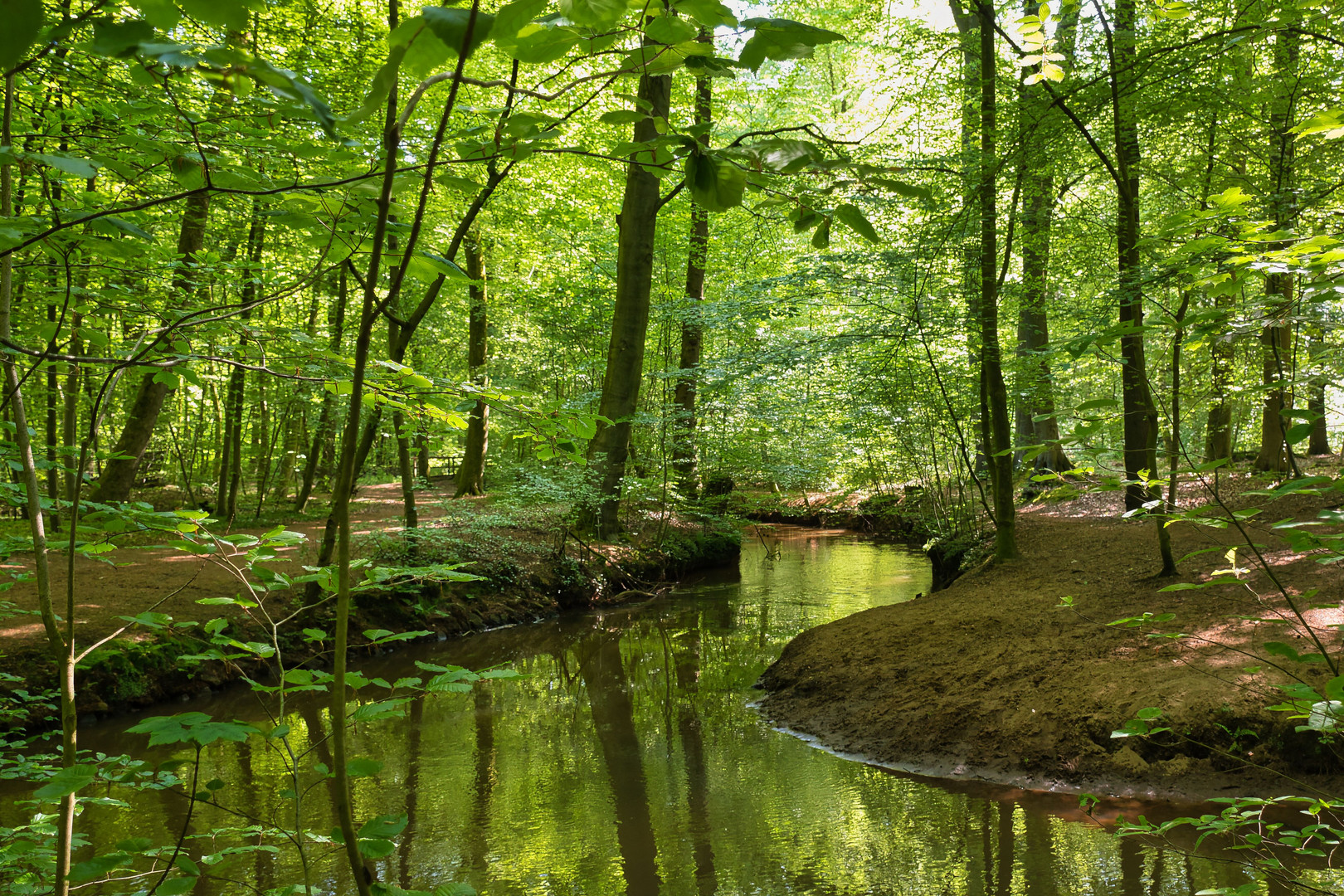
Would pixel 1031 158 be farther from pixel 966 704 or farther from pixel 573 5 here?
pixel 573 5

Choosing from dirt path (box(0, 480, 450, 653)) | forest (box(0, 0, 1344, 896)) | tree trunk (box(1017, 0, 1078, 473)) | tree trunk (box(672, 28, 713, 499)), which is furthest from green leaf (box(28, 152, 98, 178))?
tree trunk (box(672, 28, 713, 499))

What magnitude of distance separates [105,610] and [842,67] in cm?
1932

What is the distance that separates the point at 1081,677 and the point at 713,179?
489 cm

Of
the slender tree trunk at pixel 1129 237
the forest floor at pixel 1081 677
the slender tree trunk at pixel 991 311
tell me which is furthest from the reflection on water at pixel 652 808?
the slender tree trunk at pixel 991 311

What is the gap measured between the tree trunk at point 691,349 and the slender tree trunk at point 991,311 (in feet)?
13.2

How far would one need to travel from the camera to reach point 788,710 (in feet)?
19.2

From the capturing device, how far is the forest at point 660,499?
137 centimetres

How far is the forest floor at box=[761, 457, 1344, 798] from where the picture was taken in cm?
402

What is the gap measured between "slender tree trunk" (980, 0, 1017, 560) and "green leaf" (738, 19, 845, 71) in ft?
18.9

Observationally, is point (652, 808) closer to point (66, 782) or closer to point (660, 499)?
point (66, 782)

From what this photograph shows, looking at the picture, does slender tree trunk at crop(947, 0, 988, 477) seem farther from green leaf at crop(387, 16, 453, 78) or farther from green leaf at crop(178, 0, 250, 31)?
green leaf at crop(178, 0, 250, 31)

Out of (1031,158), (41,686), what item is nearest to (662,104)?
(1031,158)

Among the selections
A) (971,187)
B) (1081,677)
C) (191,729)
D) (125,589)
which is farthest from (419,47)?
(125,589)

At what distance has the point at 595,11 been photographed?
0.91m
